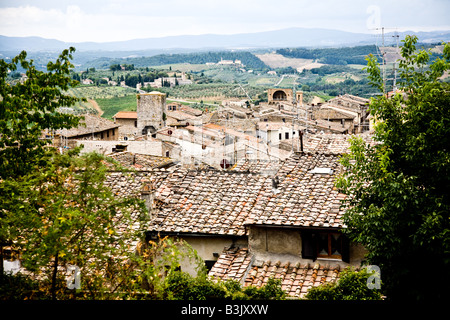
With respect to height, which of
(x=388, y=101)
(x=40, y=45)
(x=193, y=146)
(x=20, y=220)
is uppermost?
(x=40, y=45)

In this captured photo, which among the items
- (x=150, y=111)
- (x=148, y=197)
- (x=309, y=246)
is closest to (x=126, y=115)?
(x=150, y=111)

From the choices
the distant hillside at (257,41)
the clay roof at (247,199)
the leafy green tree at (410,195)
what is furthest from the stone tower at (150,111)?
the leafy green tree at (410,195)

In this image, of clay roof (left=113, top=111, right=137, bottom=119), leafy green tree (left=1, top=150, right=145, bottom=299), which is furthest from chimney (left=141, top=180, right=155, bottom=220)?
clay roof (left=113, top=111, right=137, bottom=119)

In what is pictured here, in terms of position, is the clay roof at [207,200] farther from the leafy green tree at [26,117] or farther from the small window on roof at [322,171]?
the leafy green tree at [26,117]

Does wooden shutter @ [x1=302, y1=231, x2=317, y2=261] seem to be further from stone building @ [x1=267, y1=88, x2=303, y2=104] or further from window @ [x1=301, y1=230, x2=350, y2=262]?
stone building @ [x1=267, y1=88, x2=303, y2=104]

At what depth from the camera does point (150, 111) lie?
1909 inches

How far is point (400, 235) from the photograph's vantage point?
8.29 meters

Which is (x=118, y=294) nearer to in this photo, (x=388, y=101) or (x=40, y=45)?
(x=388, y=101)

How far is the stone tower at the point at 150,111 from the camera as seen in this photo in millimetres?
47906

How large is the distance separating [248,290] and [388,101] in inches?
151

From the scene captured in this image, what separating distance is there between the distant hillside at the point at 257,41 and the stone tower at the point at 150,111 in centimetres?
725

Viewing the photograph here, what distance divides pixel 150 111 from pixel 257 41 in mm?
33733

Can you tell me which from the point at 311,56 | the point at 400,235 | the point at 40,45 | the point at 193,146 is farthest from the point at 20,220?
the point at 311,56
